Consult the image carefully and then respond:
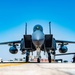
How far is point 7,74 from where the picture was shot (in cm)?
741

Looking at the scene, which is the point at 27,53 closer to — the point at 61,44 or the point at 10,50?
the point at 10,50

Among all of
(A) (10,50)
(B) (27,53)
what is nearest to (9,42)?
(A) (10,50)

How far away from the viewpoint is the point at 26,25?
30172mm

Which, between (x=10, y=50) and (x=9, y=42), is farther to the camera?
(x=9, y=42)

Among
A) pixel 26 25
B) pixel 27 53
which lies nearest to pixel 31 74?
pixel 27 53

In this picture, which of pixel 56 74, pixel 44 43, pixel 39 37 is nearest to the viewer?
pixel 56 74

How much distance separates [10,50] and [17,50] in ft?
2.99

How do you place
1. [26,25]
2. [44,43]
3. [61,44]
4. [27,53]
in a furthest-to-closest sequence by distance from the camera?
[61,44]
[26,25]
[27,53]
[44,43]

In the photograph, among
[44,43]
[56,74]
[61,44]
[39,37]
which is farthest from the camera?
[61,44]

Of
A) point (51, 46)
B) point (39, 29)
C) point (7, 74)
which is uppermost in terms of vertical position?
point (39, 29)

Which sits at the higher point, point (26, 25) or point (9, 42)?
point (26, 25)

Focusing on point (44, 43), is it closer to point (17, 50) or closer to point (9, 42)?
point (17, 50)

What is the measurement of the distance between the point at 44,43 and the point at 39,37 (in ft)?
8.97

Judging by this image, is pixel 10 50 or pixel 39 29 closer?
pixel 39 29
